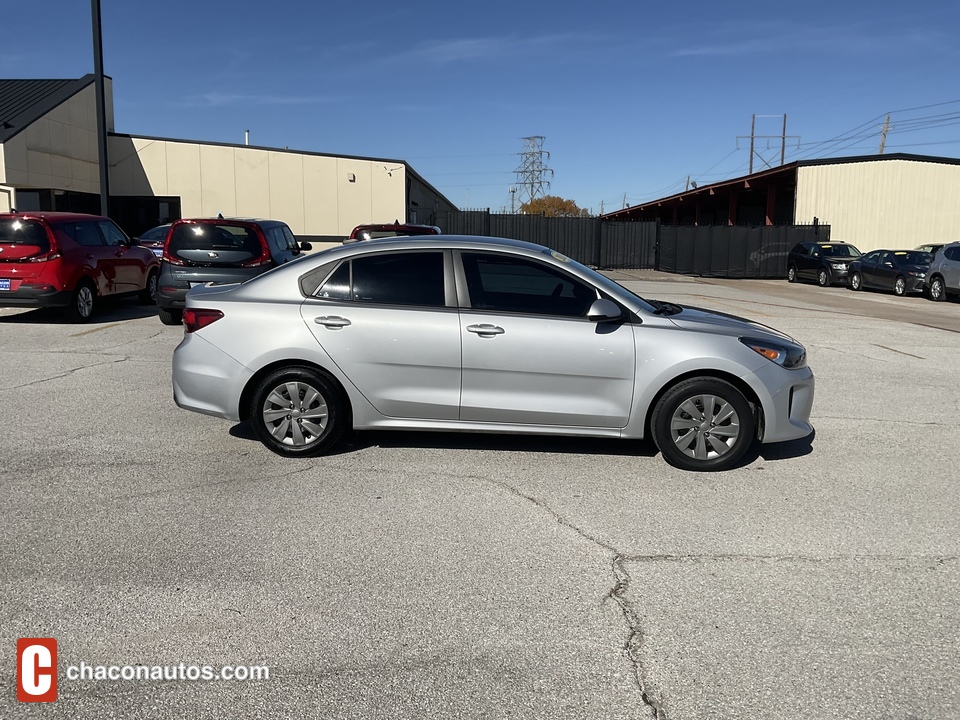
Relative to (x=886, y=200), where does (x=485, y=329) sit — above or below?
below

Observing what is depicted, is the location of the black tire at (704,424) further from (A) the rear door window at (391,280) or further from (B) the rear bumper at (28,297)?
(B) the rear bumper at (28,297)

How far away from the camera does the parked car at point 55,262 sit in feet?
39.2

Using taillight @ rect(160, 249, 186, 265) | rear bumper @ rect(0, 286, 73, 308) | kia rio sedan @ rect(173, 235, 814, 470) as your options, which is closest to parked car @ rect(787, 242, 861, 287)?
taillight @ rect(160, 249, 186, 265)

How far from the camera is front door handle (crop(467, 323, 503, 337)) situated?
18.5 ft

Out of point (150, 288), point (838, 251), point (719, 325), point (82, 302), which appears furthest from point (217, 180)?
point (719, 325)

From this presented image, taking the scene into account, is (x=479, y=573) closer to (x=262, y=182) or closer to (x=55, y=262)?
(x=55, y=262)

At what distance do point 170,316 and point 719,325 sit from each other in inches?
375

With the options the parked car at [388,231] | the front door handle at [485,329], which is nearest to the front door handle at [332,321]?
the front door handle at [485,329]

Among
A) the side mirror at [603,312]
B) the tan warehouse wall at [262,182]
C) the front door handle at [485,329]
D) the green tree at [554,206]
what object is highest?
the green tree at [554,206]

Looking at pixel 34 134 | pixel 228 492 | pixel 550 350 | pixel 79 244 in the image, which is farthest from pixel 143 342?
pixel 34 134

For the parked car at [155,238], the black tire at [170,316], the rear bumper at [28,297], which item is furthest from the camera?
the parked car at [155,238]

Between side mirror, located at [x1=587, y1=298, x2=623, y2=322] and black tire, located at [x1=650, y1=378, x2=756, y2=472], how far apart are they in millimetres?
652

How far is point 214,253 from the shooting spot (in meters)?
11.6

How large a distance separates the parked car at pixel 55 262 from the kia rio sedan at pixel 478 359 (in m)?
7.49
